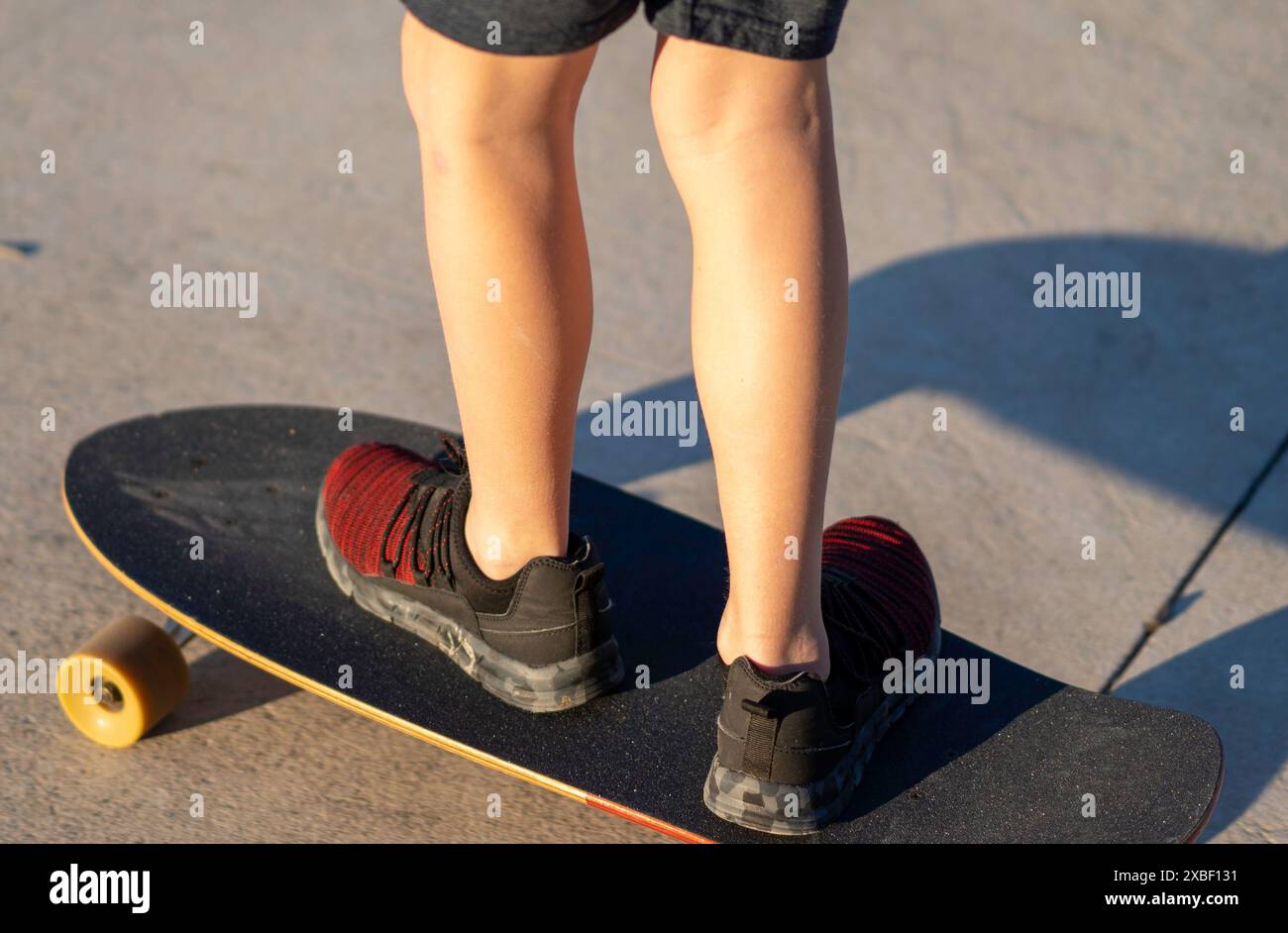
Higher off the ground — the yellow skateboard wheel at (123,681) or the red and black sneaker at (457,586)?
the red and black sneaker at (457,586)

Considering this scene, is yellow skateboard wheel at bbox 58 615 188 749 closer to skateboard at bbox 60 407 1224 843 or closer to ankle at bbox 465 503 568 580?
skateboard at bbox 60 407 1224 843

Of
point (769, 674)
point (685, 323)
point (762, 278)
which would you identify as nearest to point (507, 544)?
point (769, 674)

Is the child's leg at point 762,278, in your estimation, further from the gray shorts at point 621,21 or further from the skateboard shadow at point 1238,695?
the skateboard shadow at point 1238,695

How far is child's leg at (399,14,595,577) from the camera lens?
1605 mm

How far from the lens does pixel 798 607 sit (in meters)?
1.72

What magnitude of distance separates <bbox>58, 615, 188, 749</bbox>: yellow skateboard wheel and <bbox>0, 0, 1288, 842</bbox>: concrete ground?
0.05m

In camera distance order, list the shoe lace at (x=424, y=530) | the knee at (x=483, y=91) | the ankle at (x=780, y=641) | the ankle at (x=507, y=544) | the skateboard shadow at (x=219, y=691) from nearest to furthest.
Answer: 1. the knee at (x=483, y=91)
2. the ankle at (x=780, y=641)
3. the ankle at (x=507, y=544)
4. the shoe lace at (x=424, y=530)
5. the skateboard shadow at (x=219, y=691)

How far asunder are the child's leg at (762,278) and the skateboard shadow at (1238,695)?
80cm

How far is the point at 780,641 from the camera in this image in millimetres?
1734

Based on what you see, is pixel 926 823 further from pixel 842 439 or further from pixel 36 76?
pixel 36 76

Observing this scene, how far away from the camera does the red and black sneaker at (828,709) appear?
1736 mm

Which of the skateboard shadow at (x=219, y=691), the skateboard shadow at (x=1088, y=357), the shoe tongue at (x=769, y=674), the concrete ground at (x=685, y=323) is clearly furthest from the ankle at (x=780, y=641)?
the skateboard shadow at (x=1088, y=357)

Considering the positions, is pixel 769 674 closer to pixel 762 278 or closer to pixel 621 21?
pixel 762 278

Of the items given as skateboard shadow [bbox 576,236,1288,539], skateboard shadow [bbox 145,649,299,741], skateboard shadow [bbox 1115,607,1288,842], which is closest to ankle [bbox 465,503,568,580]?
skateboard shadow [bbox 145,649,299,741]
